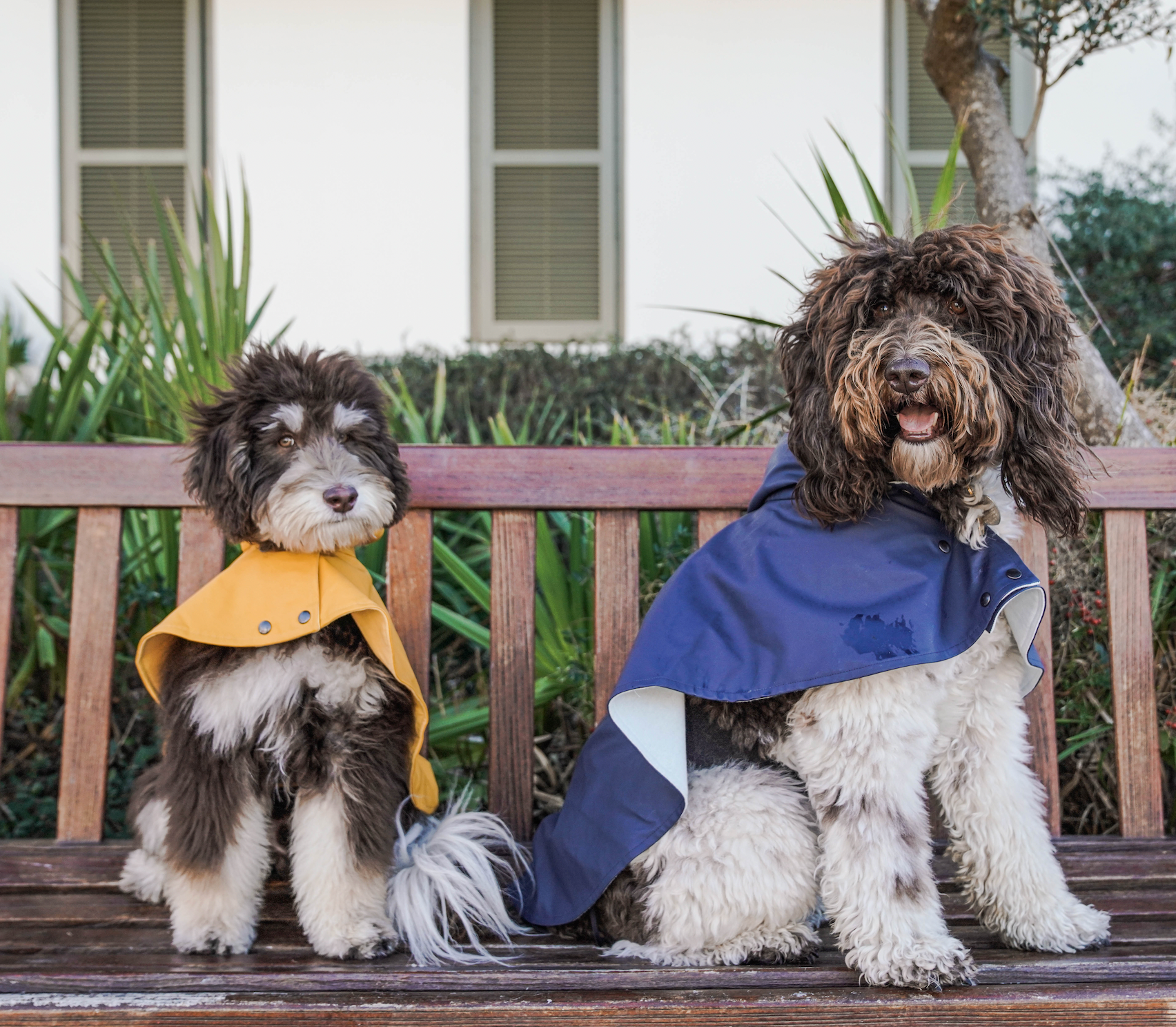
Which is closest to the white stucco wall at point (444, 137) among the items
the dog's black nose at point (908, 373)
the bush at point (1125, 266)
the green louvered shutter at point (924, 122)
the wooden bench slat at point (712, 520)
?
the green louvered shutter at point (924, 122)

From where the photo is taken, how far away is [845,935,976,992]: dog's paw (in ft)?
5.47

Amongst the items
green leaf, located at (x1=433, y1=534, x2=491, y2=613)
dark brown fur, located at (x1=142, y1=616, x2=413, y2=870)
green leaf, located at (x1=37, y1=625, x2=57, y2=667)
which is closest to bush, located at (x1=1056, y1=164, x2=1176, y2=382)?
green leaf, located at (x1=433, y1=534, x2=491, y2=613)

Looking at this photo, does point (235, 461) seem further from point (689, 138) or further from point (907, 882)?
point (689, 138)

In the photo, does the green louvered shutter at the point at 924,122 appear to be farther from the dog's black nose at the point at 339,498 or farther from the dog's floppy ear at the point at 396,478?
the dog's black nose at the point at 339,498

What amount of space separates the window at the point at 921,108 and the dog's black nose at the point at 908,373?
12.6 feet

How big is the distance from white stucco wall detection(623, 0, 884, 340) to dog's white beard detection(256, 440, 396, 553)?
3.40 metres

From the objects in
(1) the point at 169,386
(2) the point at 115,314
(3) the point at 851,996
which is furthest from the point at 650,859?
(2) the point at 115,314

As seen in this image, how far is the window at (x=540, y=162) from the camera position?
213 inches

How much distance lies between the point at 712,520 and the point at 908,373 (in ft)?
3.22

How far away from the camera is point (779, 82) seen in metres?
5.18

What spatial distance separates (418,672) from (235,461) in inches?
29.4

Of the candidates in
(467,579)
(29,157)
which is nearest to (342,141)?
(29,157)

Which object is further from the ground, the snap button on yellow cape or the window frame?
the window frame

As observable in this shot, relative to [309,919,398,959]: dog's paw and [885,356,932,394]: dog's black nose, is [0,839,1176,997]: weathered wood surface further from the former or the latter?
[885,356,932,394]: dog's black nose
